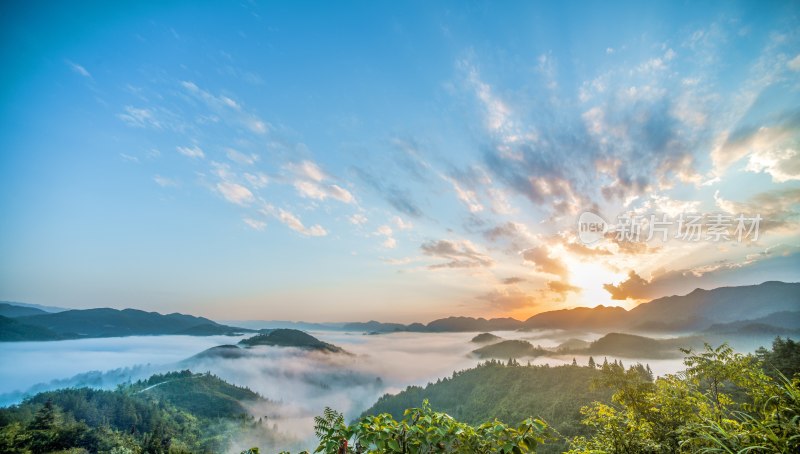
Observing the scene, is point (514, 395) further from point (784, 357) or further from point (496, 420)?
point (496, 420)

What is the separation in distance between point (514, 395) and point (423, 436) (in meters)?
139

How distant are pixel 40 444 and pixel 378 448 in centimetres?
10459

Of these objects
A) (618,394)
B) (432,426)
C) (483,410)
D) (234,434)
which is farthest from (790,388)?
(234,434)

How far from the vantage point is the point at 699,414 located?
21.5ft

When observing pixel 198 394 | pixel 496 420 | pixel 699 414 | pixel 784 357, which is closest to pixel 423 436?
pixel 496 420

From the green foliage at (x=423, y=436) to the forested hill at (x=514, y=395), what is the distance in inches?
3045

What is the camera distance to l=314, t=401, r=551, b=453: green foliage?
8.09 feet

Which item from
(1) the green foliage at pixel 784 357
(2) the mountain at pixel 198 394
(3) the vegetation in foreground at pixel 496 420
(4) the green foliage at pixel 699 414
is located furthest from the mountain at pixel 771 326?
(2) the mountain at pixel 198 394

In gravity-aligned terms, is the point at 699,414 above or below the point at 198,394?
above

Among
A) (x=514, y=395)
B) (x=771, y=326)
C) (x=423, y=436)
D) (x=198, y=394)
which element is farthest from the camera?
(x=771, y=326)

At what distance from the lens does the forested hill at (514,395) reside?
8411 cm

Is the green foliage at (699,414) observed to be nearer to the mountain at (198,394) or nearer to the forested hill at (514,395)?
the forested hill at (514,395)

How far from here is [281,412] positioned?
7224 inches

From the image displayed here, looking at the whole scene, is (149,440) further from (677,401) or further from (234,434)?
(677,401)
